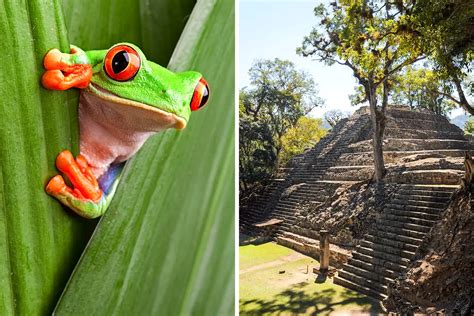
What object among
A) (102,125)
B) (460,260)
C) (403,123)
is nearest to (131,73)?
(102,125)

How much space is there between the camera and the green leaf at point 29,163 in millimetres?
166

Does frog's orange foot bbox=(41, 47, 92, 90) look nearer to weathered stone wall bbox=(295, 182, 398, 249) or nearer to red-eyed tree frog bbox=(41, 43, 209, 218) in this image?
red-eyed tree frog bbox=(41, 43, 209, 218)

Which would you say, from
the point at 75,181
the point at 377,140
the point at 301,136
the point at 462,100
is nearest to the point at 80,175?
the point at 75,181

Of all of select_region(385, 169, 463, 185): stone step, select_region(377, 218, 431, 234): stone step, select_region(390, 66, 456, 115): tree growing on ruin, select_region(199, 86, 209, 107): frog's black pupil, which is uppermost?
select_region(390, 66, 456, 115): tree growing on ruin

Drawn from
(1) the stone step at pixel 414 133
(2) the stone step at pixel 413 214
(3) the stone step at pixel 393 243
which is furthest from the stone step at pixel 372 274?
(1) the stone step at pixel 414 133

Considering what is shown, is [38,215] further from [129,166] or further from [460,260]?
→ [460,260]

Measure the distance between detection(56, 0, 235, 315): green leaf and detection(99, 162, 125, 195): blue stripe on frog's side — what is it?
3 cm

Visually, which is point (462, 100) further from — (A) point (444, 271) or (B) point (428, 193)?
(A) point (444, 271)

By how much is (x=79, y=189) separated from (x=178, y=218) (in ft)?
0.20

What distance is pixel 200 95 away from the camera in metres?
0.26

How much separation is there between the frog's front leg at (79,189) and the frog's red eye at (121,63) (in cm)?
5

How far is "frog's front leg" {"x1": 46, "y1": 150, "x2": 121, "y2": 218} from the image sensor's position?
0.19 m

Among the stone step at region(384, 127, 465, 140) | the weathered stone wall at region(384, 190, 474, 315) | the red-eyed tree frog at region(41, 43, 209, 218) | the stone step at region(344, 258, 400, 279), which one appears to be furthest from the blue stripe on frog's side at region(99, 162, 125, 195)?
the stone step at region(384, 127, 465, 140)

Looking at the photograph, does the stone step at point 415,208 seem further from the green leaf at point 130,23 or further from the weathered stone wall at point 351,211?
the green leaf at point 130,23
